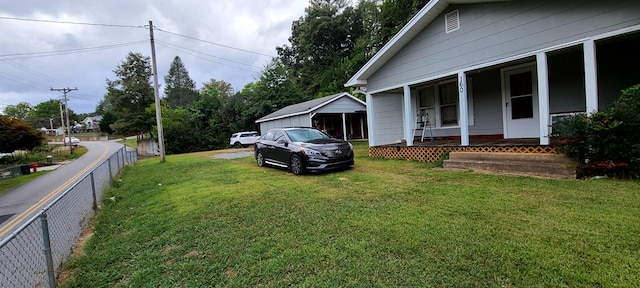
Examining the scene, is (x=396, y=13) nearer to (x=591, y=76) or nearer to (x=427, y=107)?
(x=427, y=107)

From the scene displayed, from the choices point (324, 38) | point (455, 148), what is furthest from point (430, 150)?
point (324, 38)

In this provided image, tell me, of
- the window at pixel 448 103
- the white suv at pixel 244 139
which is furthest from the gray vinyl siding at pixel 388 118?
A: the white suv at pixel 244 139

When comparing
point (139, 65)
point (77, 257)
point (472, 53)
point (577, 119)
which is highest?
point (139, 65)

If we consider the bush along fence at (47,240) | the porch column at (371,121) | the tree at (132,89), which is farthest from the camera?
the tree at (132,89)

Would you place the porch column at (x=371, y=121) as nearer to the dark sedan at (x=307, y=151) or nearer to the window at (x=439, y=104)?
the window at (x=439, y=104)

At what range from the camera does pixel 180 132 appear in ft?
94.9

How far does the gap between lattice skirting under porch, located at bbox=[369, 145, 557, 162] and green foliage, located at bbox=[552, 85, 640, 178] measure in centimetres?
66

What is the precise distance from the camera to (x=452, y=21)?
28.5 feet

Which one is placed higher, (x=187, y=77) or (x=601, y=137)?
(x=187, y=77)

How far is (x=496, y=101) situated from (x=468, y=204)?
6125 mm

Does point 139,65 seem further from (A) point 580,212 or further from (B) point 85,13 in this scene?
(A) point 580,212

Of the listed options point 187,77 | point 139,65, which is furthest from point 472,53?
point 187,77

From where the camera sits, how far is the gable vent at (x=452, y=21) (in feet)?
28.1

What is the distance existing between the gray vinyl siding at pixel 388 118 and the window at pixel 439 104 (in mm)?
1077
